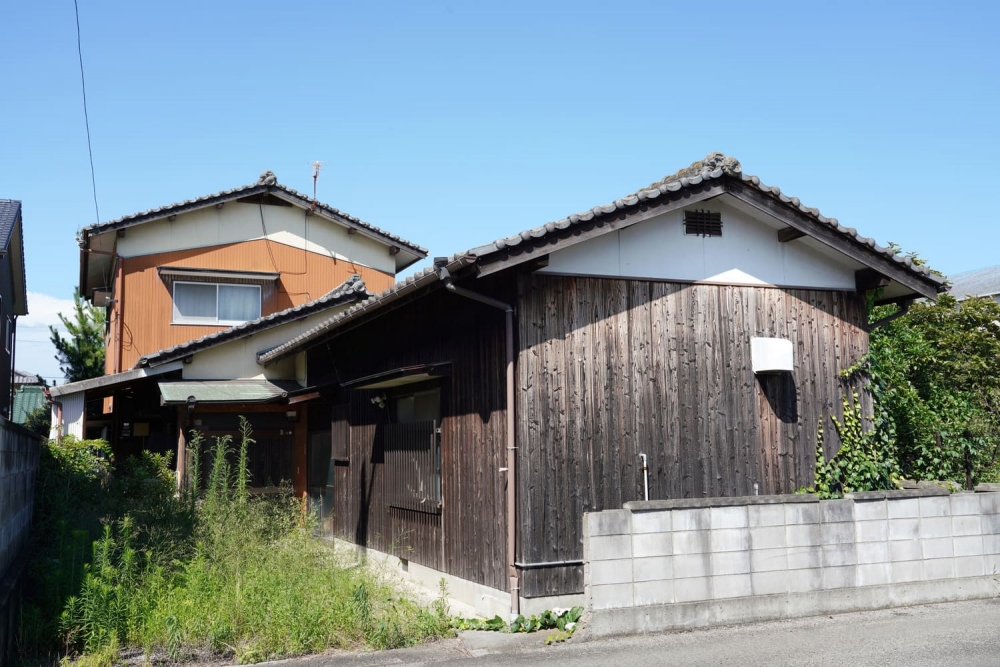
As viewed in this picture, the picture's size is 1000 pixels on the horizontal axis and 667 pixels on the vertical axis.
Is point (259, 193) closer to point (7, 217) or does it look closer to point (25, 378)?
point (7, 217)

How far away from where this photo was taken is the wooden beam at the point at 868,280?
1005cm

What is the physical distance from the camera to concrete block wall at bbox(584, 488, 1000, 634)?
759 centimetres

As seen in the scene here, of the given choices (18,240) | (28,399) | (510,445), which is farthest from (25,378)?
(510,445)

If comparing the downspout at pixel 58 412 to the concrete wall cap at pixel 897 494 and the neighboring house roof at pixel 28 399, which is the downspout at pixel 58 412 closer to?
the concrete wall cap at pixel 897 494

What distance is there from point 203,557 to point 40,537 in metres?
3.44

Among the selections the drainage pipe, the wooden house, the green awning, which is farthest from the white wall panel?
the green awning

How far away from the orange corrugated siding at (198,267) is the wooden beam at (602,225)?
41.7 ft

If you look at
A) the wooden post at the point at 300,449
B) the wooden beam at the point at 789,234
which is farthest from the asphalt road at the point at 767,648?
the wooden post at the point at 300,449

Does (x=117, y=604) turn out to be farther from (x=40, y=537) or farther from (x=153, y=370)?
(x=153, y=370)

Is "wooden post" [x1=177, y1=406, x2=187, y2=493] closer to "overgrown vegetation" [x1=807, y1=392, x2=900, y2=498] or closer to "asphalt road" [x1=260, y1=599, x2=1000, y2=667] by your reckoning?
"asphalt road" [x1=260, y1=599, x2=1000, y2=667]

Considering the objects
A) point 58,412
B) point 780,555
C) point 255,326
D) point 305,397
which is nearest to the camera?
point 780,555

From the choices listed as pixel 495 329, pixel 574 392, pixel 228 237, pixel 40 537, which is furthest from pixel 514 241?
pixel 228 237

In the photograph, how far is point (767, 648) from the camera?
7.10m

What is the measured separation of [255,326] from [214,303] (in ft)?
13.0
